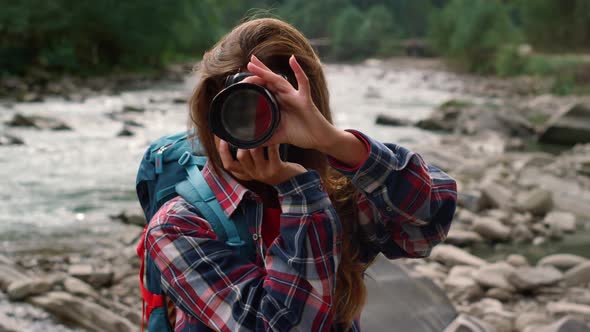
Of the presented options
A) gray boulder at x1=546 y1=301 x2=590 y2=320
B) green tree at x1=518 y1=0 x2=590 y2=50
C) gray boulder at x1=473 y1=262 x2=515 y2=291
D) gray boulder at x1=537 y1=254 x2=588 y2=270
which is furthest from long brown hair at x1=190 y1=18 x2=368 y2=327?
green tree at x1=518 y1=0 x2=590 y2=50

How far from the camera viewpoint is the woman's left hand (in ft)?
3.07

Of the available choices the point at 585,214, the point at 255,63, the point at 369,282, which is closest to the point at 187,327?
the point at 255,63

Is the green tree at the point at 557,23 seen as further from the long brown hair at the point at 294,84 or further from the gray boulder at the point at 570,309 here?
the long brown hair at the point at 294,84

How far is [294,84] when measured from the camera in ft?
3.38

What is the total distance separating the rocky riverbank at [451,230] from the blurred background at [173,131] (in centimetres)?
1

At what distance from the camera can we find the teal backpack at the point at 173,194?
1.01 metres

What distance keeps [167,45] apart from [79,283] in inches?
804

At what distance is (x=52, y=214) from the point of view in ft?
16.6

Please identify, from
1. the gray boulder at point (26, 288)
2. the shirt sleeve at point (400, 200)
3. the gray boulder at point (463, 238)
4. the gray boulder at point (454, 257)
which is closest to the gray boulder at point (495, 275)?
the gray boulder at point (454, 257)

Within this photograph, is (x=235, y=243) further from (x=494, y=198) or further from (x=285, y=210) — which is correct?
(x=494, y=198)

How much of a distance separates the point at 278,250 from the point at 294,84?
28cm

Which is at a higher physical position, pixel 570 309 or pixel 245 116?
pixel 245 116

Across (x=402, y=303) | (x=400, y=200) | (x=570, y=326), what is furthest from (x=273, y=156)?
(x=570, y=326)

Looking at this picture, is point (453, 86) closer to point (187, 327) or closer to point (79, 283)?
point (79, 283)
